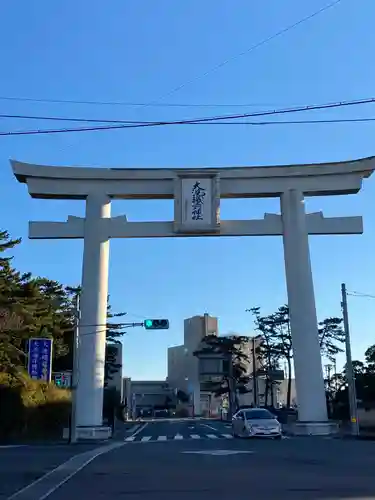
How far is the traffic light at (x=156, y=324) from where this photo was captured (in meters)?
30.9

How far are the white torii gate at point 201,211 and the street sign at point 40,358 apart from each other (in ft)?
9.59

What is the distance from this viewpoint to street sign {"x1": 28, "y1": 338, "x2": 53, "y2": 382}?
34906 mm

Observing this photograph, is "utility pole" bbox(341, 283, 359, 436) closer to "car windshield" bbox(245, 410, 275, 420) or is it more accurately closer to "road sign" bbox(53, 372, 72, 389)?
"car windshield" bbox(245, 410, 275, 420)

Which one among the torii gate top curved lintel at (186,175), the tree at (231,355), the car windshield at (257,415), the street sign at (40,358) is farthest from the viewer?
the tree at (231,355)

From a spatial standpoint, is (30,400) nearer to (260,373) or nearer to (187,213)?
(187,213)

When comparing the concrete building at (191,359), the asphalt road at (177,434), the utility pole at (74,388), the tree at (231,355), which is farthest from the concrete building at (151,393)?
the utility pole at (74,388)

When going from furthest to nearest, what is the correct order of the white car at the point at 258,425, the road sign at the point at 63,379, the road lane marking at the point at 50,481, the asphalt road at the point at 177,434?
1. the asphalt road at the point at 177,434
2. the road sign at the point at 63,379
3. the white car at the point at 258,425
4. the road lane marking at the point at 50,481

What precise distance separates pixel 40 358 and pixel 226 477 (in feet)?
78.0

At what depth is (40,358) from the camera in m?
35.3

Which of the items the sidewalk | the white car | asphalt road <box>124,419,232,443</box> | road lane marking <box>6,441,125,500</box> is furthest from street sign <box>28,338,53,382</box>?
road lane marking <box>6,441,125,500</box>

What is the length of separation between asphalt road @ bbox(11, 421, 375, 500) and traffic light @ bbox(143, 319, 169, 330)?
11.6m

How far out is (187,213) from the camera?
3478cm

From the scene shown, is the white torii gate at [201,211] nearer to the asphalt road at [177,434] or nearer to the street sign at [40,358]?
the street sign at [40,358]

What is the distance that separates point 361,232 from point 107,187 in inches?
→ 534
